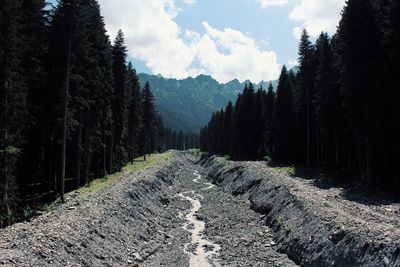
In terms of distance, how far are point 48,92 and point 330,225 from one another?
24.7 meters

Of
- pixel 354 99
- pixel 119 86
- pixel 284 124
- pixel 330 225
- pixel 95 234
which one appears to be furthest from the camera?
pixel 284 124

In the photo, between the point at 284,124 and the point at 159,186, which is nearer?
the point at 159,186

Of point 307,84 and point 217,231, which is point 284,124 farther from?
point 217,231

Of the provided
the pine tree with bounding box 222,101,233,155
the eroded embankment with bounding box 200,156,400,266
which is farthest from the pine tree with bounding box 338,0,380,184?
the pine tree with bounding box 222,101,233,155

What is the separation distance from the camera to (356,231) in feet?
54.3

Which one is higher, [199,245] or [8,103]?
[8,103]

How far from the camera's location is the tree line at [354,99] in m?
32.0

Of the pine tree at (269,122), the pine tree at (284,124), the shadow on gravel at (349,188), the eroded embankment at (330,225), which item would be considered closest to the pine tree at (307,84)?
the pine tree at (284,124)

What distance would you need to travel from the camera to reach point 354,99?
3362 centimetres

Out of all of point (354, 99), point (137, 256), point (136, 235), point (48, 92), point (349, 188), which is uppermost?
point (48, 92)

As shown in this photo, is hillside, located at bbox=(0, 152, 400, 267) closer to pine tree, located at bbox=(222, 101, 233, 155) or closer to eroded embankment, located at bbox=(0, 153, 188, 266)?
eroded embankment, located at bbox=(0, 153, 188, 266)

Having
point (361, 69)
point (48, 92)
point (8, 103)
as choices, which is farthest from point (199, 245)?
point (361, 69)

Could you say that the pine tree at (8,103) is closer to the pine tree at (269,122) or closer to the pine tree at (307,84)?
the pine tree at (307,84)

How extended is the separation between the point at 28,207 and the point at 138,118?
43205 mm
